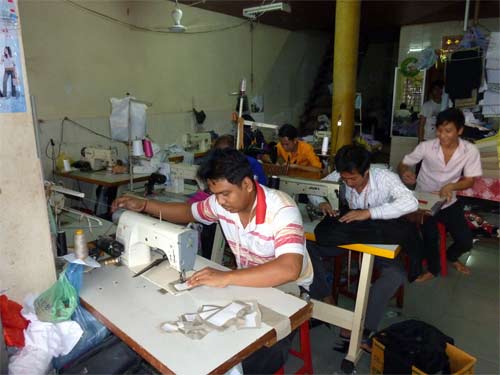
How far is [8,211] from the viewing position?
47.9 inches

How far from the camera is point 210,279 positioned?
1.44m

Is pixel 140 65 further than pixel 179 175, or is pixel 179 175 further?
pixel 140 65

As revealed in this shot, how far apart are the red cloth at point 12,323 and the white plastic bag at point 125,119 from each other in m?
2.28

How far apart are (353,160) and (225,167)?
3.36 feet

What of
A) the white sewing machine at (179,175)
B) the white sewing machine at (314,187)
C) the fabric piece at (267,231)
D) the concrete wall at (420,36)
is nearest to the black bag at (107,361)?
the fabric piece at (267,231)

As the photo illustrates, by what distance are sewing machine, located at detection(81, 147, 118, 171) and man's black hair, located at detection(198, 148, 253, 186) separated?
2457mm

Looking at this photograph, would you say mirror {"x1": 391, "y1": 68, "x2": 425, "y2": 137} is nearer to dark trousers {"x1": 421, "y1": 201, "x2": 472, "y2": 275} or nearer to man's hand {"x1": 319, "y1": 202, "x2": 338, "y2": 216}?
dark trousers {"x1": 421, "y1": 201, "x2": 472, "y2": 275}

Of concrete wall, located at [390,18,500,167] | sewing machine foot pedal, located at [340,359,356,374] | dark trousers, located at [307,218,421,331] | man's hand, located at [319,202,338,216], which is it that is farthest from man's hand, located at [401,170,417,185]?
concrete wall, located at [390,18,500,167]

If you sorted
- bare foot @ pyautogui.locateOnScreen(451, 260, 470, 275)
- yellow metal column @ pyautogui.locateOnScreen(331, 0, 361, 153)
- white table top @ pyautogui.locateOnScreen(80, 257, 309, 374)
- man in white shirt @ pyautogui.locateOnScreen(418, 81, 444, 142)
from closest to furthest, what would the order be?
white table top @ pyautogui.locateOnScreen(80, 257, 309, 374) < bare foot @ pyautogui.locateOnScreen(451, 260, 470, 275) < yellow metal column @ pyautogui.locateOnScreen(331, 0, 361, 153) < man in white shirt @ pyautogui.locateOnScreen(418, 81, 444, 142)

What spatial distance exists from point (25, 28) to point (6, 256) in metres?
3.07

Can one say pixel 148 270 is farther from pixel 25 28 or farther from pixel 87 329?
pixel 25 28

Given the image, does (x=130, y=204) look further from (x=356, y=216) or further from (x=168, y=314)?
(x=356, y=216)

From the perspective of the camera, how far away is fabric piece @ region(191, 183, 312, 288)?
→ 1.53m

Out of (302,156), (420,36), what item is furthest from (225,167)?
(420,36)
